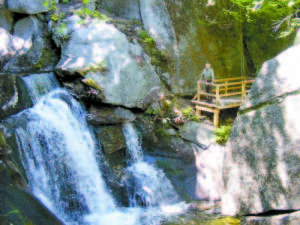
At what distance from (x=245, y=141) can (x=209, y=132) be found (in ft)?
12.4

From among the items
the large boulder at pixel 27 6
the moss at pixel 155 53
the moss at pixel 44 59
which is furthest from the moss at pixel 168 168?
the large boulder at pixel 27 6

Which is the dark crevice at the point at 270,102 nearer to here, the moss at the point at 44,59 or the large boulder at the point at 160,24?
the large boulder at the point at 160,24

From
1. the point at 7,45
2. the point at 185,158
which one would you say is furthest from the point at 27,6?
the point at 185,158

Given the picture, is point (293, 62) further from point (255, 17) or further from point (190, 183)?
point (255, 17)

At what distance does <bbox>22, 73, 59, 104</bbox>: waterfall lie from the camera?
7977mm

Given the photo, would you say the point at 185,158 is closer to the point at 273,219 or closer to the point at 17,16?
the point at 273,219

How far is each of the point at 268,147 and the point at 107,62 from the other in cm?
558

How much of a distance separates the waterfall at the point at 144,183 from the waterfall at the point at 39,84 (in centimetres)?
278

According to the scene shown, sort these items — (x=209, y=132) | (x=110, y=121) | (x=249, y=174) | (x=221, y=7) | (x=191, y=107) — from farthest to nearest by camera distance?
(x=221, y=7), (x=191, y=107), (x=209, y=132), (x=110, y=121), (x=249, y=174)

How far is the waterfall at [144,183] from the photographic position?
25.5 ft

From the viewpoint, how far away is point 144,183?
26.2ft

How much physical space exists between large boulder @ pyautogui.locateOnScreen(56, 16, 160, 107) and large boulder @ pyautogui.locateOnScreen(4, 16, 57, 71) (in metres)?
1.31

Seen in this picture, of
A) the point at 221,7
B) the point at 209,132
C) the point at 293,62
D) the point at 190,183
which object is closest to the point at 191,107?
the point at 209,132

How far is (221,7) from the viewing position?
11.3 meters
